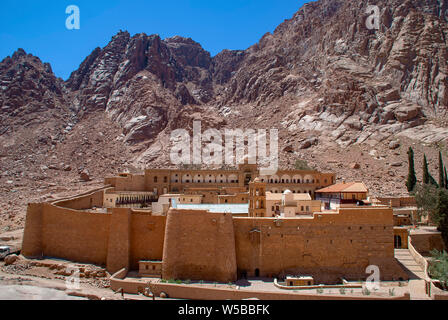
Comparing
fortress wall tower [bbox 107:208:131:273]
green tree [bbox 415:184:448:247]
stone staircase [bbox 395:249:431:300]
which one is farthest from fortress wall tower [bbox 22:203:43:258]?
green tree [bbox 415:184:448:247]

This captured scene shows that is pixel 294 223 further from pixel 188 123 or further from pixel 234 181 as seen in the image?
pixel 188 123

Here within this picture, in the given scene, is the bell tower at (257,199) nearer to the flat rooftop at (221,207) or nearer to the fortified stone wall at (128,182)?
the flat rooftop at (221,207)

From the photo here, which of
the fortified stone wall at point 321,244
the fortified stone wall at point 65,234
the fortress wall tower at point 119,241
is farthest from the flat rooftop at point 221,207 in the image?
the fortified stone wall at point 65,234

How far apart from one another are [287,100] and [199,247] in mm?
65698

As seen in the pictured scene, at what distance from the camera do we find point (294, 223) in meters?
21.2

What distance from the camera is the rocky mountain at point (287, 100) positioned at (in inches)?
2303

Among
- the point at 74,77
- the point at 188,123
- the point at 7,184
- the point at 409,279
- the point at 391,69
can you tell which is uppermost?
the point at 74,77

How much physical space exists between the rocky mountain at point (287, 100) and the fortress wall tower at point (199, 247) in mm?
30644

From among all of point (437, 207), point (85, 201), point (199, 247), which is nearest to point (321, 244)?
point (199, 247)

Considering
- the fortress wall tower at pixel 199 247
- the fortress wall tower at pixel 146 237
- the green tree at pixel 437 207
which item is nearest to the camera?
the fortress wall tower at pixel 199 247

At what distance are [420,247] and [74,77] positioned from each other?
92281 mm

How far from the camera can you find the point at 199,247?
21047 mm

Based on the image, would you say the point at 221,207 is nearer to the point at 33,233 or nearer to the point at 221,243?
the point at 221,243
